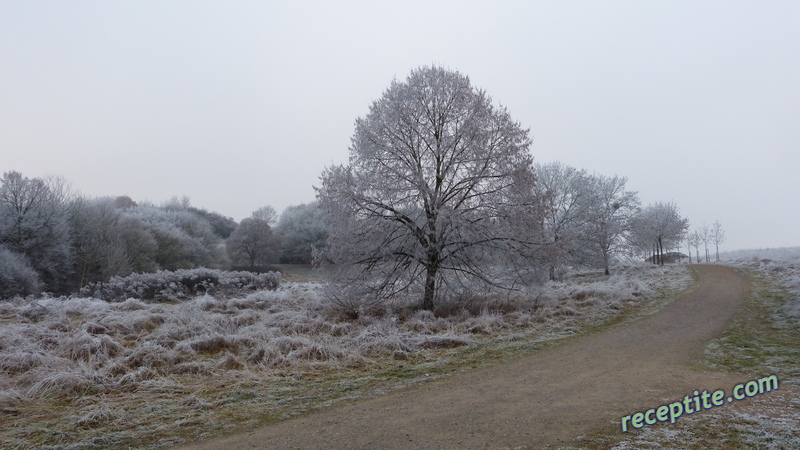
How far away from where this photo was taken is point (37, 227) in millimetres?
28172

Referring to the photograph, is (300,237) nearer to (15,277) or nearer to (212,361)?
(15,277)

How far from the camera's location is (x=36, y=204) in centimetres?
2914

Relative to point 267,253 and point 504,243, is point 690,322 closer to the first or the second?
point 504,243

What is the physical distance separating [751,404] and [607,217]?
95.8ft

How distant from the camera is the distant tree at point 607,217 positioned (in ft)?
98.1

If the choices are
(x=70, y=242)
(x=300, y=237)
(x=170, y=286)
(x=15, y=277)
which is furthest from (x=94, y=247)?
(x=300, y=237)

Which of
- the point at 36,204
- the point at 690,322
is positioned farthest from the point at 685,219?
the point at 36,204

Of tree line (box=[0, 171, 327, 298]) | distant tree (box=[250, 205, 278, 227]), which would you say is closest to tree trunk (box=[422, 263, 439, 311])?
tree line (box=[0, 171, 327, 298])

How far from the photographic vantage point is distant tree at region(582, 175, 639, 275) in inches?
1177

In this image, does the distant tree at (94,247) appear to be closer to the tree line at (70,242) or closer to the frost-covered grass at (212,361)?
the tree line at (70,242)

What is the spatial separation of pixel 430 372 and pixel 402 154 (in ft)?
26.6

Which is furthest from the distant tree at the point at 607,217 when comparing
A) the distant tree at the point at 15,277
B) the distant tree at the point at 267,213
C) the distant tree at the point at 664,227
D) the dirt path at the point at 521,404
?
the distant tree at the point at 267,213

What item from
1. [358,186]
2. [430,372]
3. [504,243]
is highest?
[358,186]

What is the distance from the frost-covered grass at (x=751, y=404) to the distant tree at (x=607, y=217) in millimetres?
17129
